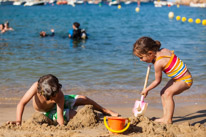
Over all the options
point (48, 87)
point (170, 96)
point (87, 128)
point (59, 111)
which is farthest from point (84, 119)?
point (170, 96)

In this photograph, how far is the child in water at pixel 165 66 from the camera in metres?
3.65

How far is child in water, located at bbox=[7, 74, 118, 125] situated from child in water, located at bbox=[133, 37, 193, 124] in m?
0.78

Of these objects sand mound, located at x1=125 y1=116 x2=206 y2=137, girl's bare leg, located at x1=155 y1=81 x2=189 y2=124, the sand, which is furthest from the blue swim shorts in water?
girl's bare leg, located at x1=155 y1=81 x2=189 y2=124

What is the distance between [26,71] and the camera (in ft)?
22.6

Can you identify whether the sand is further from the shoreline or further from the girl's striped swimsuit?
the girl's striped swimsuit

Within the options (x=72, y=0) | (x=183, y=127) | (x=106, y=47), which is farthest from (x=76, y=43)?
(x=72, y=0)

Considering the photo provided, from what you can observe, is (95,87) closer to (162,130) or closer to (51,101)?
(51,101)

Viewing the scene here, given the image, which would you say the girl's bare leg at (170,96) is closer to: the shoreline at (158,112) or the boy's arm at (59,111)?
the shoreline at (158,112)

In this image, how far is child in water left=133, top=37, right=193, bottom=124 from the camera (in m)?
3.65

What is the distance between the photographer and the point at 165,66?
3.69 meters

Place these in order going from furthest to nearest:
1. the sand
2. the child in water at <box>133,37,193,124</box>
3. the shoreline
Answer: the shoreline < the child in water at <box>133,37,193,124</box> < the sand

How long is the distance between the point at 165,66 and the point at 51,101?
4.89 feet

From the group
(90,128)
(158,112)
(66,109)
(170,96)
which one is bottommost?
(158,112)

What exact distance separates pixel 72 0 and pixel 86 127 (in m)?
90.8
